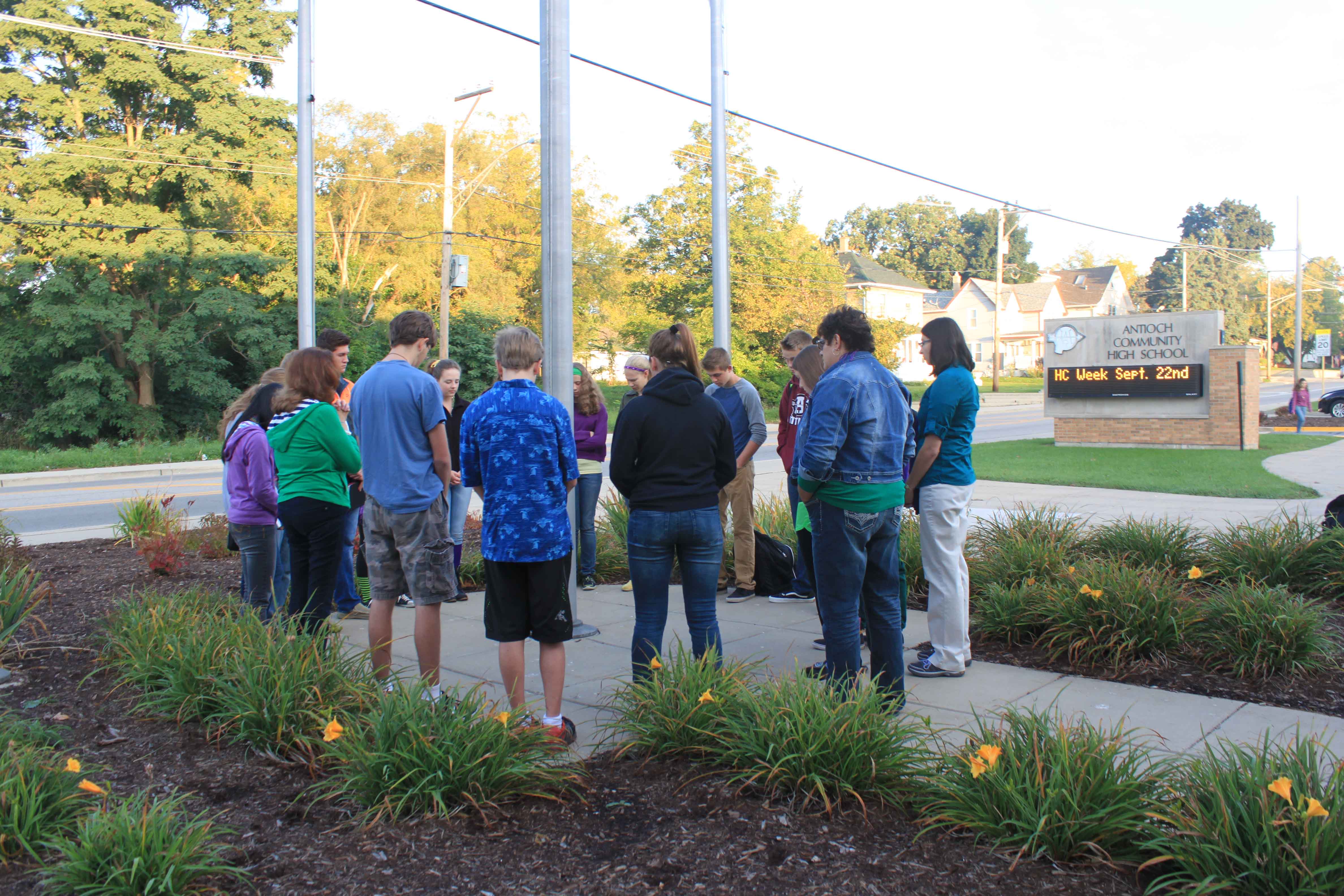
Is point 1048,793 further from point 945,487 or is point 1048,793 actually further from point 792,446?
point 792,446

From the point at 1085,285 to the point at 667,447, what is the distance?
96.6 m

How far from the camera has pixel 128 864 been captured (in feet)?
9.27

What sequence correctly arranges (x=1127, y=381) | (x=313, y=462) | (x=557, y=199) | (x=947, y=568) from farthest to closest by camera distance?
(x=1127, y=381) → (x=557, y=199) → (x=947, y=568) → (x=313, y=462)

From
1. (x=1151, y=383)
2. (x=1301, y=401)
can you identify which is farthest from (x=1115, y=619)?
(x=1301, y=401)

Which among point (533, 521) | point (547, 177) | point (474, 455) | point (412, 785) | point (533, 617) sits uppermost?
point (547, 177)

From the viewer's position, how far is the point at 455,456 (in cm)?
740

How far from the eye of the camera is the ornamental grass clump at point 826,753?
3486 mm

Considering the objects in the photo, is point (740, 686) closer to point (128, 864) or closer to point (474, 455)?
point (474, 455)

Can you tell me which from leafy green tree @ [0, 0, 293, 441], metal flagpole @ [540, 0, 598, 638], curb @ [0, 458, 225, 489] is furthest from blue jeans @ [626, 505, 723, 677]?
leafy green tree @ [0, 0, 293, 441]

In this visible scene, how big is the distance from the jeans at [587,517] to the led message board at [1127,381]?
16.8m

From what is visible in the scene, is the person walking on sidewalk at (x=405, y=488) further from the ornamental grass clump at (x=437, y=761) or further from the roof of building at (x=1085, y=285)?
the roof of building at (x=1085, y=285)

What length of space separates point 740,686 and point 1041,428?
28978 millimetres

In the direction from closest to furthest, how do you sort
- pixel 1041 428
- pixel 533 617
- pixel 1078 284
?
pixel 533 617 < pixel 1041 428 < pixel 1078 284

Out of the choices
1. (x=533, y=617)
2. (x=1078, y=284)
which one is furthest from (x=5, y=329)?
(x=1078, y=284)
